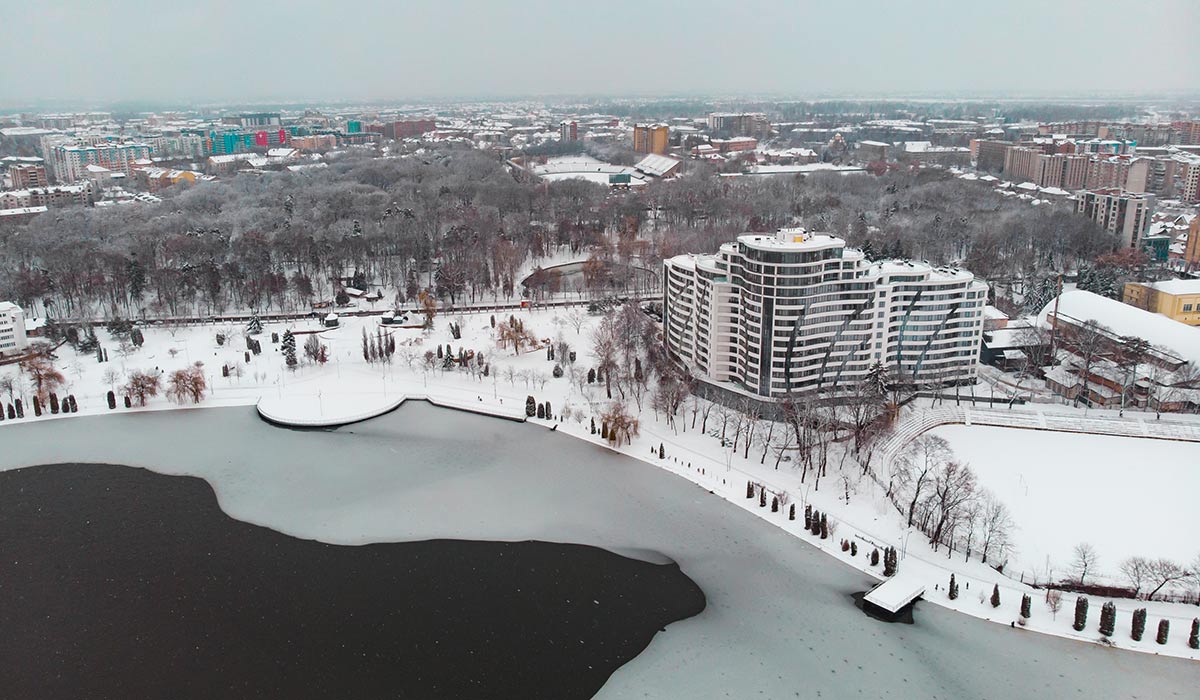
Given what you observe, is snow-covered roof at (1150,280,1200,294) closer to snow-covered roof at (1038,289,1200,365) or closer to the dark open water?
snow-covered roof at (1038,289,1200,365)

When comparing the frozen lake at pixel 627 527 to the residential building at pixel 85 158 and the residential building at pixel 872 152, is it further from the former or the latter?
the residential building at pixel 872 152

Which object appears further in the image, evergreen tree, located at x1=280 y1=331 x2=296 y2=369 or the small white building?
the small white building

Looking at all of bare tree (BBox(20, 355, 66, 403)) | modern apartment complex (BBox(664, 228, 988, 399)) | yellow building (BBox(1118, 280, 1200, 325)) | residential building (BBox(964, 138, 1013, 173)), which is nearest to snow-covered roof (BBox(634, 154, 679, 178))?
residential building (BBox(964, 138, 1013, 173))

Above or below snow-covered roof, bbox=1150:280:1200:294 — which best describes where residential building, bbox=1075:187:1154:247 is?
above

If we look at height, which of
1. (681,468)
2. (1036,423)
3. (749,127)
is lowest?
(681,468)

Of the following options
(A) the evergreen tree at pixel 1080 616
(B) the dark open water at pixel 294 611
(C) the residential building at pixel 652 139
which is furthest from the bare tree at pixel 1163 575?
(C) the residential building at pixel 652 139

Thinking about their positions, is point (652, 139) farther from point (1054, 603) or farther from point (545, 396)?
point (1054, 603)

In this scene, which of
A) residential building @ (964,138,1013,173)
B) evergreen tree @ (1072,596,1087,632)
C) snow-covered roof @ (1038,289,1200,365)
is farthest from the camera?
residential building @ (964,138,1013,173)

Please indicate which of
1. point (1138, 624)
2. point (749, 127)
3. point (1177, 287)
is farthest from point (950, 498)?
point (749, 127)
